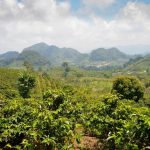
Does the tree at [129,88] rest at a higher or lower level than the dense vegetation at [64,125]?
lower

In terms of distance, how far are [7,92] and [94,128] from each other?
6998cm

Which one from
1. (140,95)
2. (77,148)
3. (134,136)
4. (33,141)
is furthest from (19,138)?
(140,95)

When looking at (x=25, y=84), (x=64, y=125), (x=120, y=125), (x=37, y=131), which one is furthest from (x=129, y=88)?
(x=37, y=131)

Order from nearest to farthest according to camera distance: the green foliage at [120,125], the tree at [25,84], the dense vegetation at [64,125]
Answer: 1. the green foliage at [120,125]
2. the dense vegetation at [64,125]
3. the tree at [25,84]

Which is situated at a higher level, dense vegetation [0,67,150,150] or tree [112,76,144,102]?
dense vegetation [0,67,150,150]

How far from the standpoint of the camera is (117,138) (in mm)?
15805

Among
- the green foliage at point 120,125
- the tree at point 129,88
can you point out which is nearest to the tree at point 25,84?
the tree at point 129,88

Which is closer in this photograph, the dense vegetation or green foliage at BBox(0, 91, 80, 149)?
the dense vegetation

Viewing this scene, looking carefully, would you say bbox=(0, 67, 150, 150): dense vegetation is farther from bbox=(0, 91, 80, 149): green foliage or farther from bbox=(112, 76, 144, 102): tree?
bbox=(112, 76, 144, 102): tree

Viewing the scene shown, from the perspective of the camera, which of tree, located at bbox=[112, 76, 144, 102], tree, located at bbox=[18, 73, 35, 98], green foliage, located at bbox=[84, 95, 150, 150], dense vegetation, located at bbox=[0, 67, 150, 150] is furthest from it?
tree, located at bbox=[18, 73, 35, 98]

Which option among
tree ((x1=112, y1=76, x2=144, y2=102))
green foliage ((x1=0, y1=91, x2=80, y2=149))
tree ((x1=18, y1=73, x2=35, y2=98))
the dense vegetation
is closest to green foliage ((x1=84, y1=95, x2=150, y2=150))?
the dense vegetation

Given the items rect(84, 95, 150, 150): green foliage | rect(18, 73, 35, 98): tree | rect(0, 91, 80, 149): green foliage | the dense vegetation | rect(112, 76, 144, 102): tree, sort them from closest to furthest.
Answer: rect(84, 95, 150, 150): green foliage → the dense vegetation → rect(0, 91, 80, 149): green foliage → rect(112, 76, 144, 102): tree → rect(18, 73, 35, 98): tree

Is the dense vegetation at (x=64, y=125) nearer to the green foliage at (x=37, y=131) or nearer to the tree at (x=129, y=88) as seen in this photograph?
the green foliage at (x=37, y=131)

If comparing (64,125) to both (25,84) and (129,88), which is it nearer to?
(129,88)
